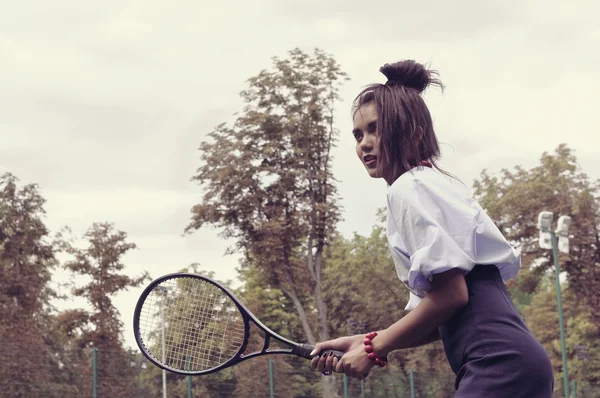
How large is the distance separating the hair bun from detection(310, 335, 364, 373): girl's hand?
0.82 m

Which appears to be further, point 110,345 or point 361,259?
point 361,259

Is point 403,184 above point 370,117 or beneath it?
beneath

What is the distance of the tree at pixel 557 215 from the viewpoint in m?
36.0

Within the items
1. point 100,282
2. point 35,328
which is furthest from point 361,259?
point 35,328

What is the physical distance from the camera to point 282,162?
37344 millimetres

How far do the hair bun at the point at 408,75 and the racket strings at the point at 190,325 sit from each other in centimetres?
173

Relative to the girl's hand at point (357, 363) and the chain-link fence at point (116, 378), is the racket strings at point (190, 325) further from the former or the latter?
the chain-link fence at point (116, 378)

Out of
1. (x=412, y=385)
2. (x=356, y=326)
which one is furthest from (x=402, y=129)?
(x=356, y=326)

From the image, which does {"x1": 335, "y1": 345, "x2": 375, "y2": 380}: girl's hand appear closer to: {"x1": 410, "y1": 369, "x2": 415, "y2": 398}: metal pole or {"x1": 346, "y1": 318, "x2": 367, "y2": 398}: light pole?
{"x1": 410, "y1": 369, "x2": 415, "y2": 398}: metal pole

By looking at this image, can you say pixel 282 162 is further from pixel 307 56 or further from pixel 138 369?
pixel 138 369

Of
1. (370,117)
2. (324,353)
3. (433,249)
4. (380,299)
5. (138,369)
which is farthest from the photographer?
(380,299)

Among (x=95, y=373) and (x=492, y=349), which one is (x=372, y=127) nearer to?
(x=492, y=349)

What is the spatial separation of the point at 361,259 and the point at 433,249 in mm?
41040

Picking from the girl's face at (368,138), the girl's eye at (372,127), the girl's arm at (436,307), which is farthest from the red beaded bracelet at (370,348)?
the girl's eye at (372,127)
